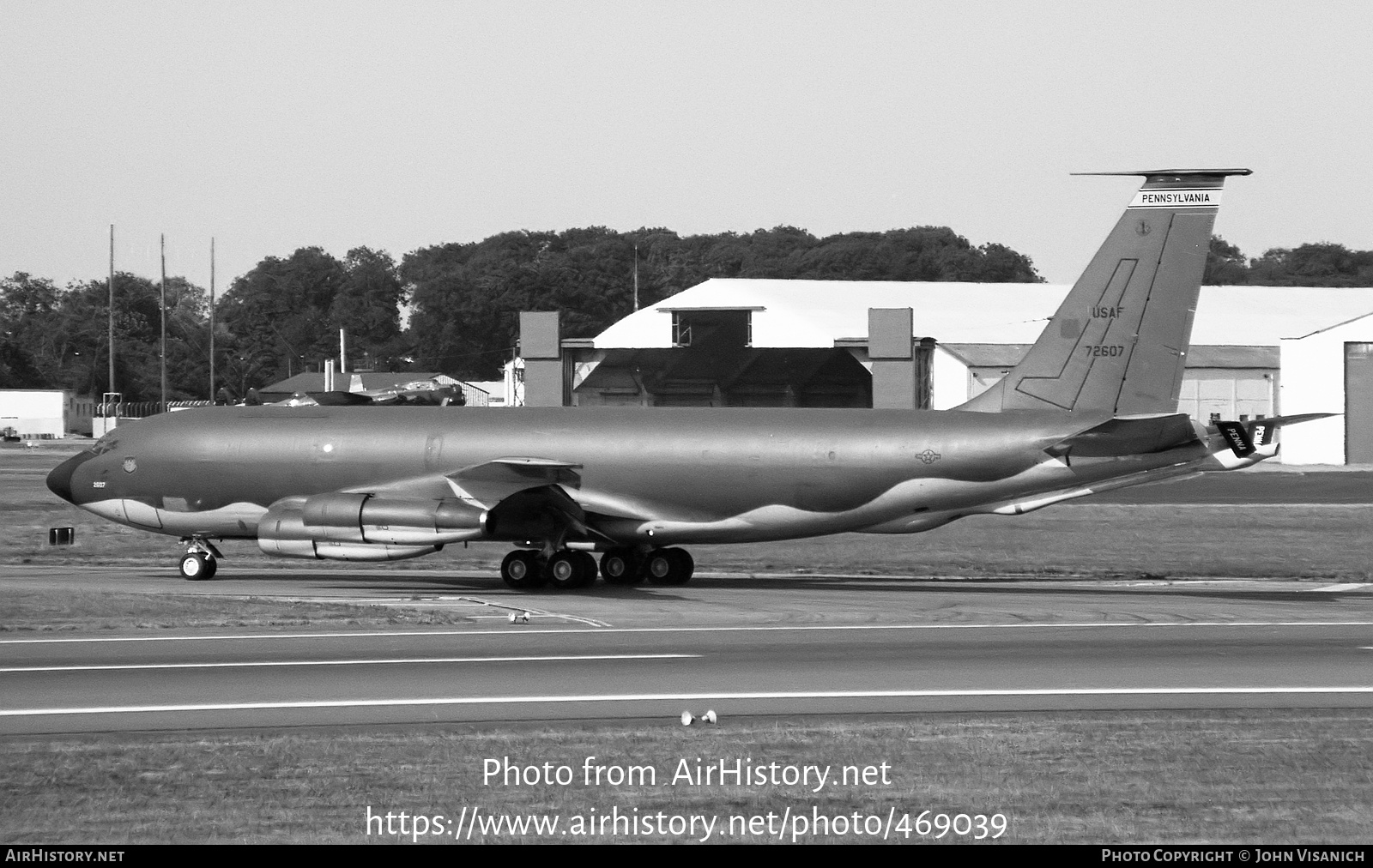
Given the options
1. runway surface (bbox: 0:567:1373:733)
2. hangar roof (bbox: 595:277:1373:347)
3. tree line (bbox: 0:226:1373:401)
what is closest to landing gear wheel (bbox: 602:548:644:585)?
runway surface (bbox: 0:567:1373:733)

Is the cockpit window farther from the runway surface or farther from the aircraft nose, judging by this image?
the runway surface

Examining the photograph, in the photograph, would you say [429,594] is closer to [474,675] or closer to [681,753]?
[474,675]

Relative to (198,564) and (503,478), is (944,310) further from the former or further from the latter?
(198,564)

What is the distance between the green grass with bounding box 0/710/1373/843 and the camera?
10.9 metres

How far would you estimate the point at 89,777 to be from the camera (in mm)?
12180

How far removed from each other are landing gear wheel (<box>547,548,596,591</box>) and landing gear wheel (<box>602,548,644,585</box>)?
95cm

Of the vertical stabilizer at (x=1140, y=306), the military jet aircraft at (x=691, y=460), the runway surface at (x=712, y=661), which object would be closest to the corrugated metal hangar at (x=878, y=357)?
the military jet aircraft at (x=691, y=460)

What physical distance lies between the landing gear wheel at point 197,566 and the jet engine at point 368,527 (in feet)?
7.77

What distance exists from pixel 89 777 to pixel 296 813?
2301mm

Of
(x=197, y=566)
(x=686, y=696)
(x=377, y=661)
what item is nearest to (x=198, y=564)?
(x=197, y=566)

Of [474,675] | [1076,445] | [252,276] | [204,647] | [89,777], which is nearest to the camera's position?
[89,777]

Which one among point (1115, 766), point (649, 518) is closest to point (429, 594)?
point (649, 518)

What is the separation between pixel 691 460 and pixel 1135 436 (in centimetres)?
841

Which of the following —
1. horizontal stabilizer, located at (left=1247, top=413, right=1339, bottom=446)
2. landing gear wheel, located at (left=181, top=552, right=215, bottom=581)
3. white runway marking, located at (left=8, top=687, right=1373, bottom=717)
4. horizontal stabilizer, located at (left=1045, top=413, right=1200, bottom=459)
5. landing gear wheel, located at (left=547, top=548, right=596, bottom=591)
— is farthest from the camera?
landing gear wheel, located at (left=181, top=552, right=215, bottom=581)
